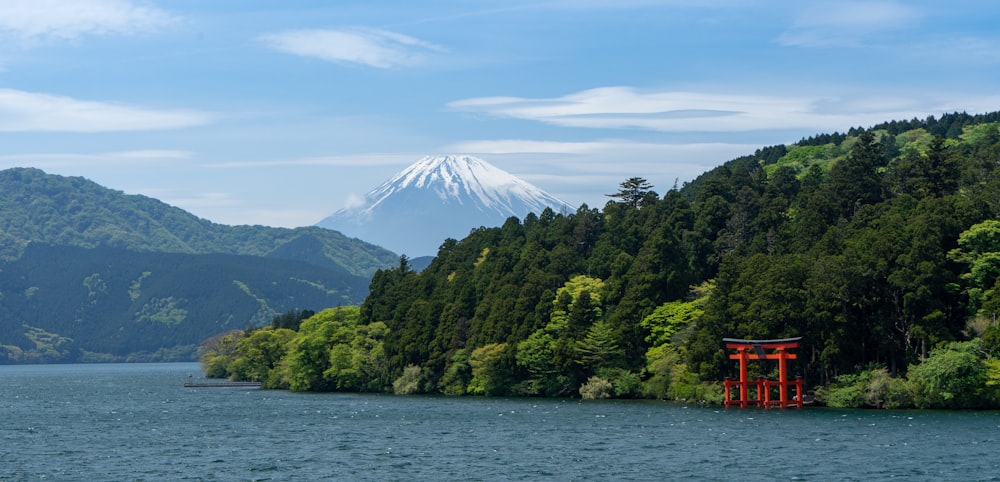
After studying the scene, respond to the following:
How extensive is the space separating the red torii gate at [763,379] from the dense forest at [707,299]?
7.65 ft

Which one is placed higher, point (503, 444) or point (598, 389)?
point (598, 389)

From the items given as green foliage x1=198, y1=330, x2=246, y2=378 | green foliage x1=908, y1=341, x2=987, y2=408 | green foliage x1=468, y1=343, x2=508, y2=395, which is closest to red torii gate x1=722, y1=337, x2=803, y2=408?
green foliage x1=908, y1=341, x2=987, y2=408

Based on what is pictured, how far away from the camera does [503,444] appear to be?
6209 cm

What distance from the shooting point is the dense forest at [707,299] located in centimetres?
8306

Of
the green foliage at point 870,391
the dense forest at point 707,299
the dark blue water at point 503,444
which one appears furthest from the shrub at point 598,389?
the green foliage at point 870,391

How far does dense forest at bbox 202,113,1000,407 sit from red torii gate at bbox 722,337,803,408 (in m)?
2.33

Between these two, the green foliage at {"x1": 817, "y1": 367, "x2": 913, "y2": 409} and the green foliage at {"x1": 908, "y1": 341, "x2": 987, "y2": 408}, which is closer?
the green foliage at {"x1": 908, "y1": 341, "x2": 987, "y2": 408}

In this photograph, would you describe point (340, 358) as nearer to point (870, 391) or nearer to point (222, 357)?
point (870, 391)

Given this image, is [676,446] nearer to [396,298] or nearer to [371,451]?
[371,451]

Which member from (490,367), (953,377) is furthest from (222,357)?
(953,377)

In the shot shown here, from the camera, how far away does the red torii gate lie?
3292 inches

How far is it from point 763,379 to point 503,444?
97.7 ft

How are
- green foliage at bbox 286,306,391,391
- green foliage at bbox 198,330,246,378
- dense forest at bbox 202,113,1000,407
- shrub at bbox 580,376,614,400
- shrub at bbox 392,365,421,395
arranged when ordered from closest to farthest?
dense forest at bbox 202,113,1000,407 < shrub at bbox 580,376,614,400 < shrub at bbox 392,365,421,395 < green foliage at bbox 286,306,391,391 < green foliage at bbox 198,330,246,378

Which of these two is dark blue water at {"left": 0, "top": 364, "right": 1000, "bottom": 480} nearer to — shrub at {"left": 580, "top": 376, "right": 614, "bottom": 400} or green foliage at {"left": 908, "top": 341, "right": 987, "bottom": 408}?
green foliage at {"left": 908, "top": 341, "right": 987, "bottom": 408}
